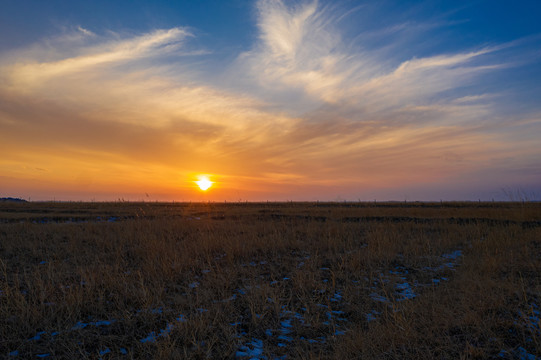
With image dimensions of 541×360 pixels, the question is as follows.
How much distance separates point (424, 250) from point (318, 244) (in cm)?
375

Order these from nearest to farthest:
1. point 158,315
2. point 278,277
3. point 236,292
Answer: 1. point 158,315
2. point 236,292
3. point 278,277

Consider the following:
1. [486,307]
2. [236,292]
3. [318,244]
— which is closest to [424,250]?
[318,244]

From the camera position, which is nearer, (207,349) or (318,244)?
(207,349)

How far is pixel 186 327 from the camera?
4.95m

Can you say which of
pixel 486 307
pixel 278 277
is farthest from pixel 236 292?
pixel 486 307

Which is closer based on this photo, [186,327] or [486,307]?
[186,327]

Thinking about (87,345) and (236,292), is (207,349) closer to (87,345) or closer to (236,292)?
(87,345)

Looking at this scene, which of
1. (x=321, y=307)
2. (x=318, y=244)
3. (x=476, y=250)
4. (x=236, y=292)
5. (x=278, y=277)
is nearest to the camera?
(x=321, y=307)

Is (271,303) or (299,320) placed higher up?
(271,303)

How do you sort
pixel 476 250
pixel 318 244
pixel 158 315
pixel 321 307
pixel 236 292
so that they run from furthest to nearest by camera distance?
pixel 318 244 → pixel 476 250 → pixel 236 292 → pixel 321 307 → pixel 158 315

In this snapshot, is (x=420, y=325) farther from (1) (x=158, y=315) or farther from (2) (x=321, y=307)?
(1) (x=158, y=315)

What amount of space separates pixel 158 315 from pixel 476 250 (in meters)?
10.7

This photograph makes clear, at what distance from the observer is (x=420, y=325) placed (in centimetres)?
517

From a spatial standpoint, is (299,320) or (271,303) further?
(271,303)
